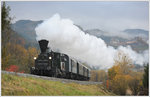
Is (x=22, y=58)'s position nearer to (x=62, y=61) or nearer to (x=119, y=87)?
(x=62, y=61)

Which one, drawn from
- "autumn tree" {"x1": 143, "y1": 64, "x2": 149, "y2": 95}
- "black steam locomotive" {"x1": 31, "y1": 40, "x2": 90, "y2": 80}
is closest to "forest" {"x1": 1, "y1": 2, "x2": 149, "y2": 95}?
"autumn tree" {"x1": 143, "y1": 64, "x2": 149, "y2": 95}

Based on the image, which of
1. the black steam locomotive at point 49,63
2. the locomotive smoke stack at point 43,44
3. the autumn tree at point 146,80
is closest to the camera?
the autumn tree at point 146,80

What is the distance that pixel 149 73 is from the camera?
16797mm

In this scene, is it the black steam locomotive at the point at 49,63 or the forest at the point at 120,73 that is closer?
the forest at the point at 120,73

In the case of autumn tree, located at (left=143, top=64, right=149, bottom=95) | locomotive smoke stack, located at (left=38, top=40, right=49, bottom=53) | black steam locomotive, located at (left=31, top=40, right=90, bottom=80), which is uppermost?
locomotive smoke stack, located at (left=38, top=40, right=49, bottom=53)

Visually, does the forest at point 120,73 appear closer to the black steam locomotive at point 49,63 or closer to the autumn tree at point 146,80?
the autumn tree at point 146,80

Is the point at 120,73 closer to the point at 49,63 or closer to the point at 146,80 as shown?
the point at 146,80

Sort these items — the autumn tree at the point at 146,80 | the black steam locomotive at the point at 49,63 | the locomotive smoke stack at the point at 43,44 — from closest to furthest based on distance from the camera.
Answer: the autumn tree at the point at 146,80
the locomotive smoke stack at the point at 43,44
the black steam locomotive at the point at 49,63

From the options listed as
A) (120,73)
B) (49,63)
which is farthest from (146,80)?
(49,63)

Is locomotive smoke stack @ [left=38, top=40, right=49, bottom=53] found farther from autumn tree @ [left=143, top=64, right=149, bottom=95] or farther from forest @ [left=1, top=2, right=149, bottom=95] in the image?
autumn tree @ [left=143, top=64, right=149, bottom=95]

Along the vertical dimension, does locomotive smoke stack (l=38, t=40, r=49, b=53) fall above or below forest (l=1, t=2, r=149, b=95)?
above

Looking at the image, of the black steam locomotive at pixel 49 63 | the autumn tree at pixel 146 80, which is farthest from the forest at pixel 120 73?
the black steam locomotive at pixel 49 63

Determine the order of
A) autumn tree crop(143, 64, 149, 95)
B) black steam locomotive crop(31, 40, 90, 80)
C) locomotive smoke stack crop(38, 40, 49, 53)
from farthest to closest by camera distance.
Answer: black steam locomotive crop(31, 40, 90, 80)
locomotive smoke stack crop(38, 40, 49, 53)
autumn tree crop(143, 64, 149, 95)

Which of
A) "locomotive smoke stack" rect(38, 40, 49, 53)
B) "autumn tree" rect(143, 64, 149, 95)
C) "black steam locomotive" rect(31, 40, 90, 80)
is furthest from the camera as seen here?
"black steam locomotive" rect(31, 40, 90, 80)
